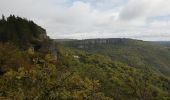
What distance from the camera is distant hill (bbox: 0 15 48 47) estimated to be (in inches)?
3874

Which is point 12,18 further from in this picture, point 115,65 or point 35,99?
point 35,99

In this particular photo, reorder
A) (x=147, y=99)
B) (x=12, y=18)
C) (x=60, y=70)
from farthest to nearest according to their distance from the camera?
(x=12, y=18), (x=147, y=99), (x=60, y=70)

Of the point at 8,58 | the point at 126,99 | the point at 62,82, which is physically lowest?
the point at 126,99

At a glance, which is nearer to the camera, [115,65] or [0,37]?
[0,37]

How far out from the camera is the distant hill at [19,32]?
9839cm

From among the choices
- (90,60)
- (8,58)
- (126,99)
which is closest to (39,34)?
(126,99)

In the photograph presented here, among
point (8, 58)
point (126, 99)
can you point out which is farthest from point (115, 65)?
point (8, 58)

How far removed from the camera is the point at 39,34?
11262 centimetres

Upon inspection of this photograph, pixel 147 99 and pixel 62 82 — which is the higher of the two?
pixel 62 82

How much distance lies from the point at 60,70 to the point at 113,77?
125032 millimetres

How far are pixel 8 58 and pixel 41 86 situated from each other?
47475mm

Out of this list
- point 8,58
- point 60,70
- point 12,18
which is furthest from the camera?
point 12,18

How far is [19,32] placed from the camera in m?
104

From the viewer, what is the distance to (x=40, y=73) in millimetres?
15531
